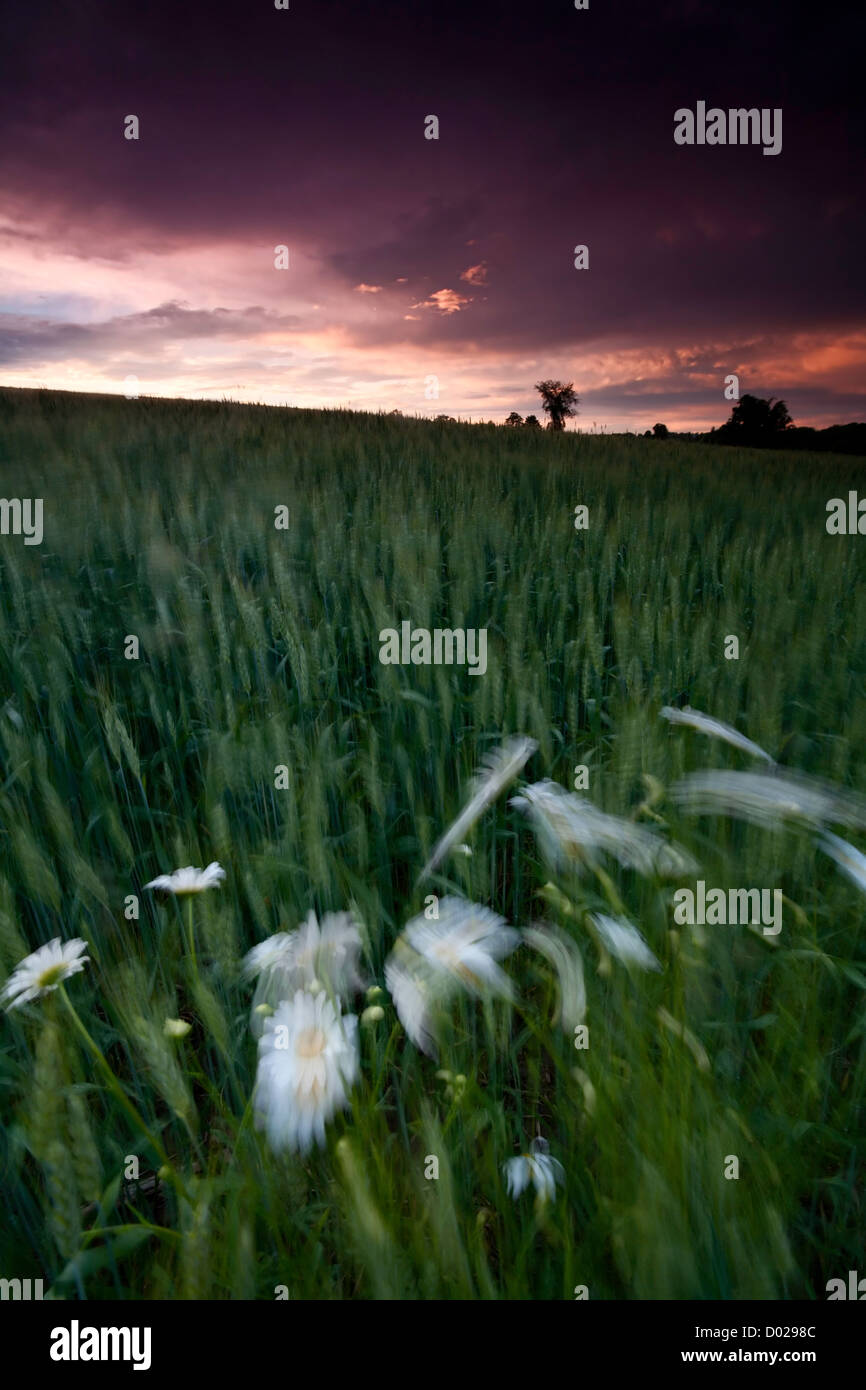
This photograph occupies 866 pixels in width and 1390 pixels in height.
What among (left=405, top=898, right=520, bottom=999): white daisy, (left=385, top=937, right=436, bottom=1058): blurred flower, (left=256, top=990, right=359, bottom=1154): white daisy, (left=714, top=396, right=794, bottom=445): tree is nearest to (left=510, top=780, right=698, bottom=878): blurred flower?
(left=405, top=898, right=520, bottom=999): white daisy

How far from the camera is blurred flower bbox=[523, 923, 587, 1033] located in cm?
93

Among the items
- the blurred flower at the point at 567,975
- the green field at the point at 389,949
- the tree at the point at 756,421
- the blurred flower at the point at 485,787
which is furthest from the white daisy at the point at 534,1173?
the tree at the point at 756,421

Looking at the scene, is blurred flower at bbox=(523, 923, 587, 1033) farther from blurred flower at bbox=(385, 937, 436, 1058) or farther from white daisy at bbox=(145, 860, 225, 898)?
white daisy at bbox=(145, 860, 225, 898)

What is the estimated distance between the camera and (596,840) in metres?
1.15

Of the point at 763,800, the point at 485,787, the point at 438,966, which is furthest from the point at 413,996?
the point at 763,800

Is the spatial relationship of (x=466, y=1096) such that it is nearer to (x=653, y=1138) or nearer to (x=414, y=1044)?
(x=414, y=1044)

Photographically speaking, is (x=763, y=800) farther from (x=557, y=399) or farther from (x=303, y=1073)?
(x=557, y=399)

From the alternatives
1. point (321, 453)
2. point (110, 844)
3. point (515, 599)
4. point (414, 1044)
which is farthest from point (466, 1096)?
point (321, 453)

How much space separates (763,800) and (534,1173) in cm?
64

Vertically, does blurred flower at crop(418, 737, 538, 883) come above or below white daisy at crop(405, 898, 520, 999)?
above

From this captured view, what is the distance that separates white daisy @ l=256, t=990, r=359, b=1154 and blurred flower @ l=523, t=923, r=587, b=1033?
10.9 inches

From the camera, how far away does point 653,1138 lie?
0.76 metres

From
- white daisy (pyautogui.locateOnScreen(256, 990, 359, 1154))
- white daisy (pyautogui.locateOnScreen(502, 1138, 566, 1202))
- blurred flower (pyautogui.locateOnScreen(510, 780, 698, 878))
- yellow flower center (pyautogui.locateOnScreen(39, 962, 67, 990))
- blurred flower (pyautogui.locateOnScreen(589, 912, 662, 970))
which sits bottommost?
white daisy (pyautogui.locateOnScreen(502, 1138, 566, 1202))
